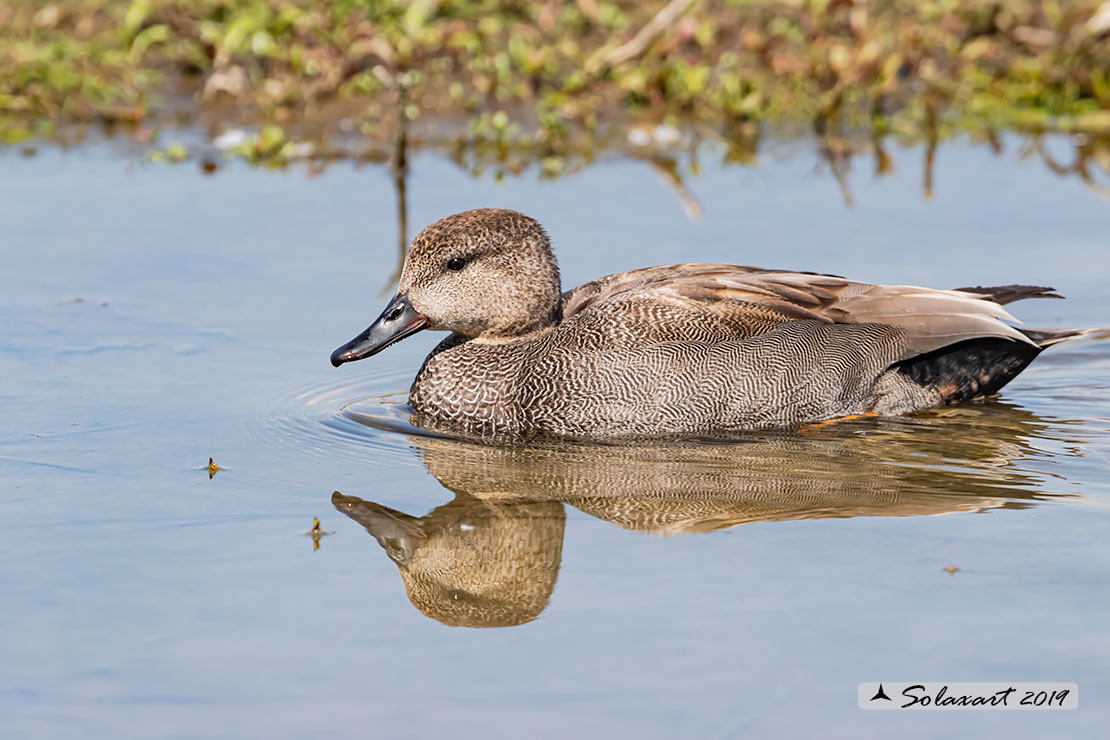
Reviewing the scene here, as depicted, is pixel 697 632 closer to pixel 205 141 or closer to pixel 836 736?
pixel 836 736

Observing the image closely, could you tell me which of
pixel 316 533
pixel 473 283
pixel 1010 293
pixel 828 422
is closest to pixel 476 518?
pixel 316 533

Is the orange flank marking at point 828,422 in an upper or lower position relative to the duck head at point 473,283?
lower

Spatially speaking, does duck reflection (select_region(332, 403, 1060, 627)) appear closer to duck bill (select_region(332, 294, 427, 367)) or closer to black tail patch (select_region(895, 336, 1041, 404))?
black tail patch (select_region(895, 336, 1041, 404))

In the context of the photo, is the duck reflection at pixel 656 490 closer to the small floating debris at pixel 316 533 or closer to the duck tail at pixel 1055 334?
the small floating debris at pixel 316 533

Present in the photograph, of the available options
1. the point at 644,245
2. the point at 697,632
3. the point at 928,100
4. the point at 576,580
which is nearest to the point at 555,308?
the point at 644,245

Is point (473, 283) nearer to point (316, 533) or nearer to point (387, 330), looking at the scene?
point (387, 330)

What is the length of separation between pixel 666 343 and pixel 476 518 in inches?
57.5

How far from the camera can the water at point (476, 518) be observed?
3.95m

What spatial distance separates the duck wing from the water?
15.7 inches

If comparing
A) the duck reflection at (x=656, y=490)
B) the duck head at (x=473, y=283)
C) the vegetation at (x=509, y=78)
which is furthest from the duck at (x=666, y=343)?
the vegetation at (x=509, y=78)

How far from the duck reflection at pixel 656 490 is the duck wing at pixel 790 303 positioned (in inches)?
15.6

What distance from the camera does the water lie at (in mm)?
3951

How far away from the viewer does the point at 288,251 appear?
27.3ft

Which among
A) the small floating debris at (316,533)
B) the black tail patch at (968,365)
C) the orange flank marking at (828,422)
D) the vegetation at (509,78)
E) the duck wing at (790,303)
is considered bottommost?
the small floating debris at (316,533)
